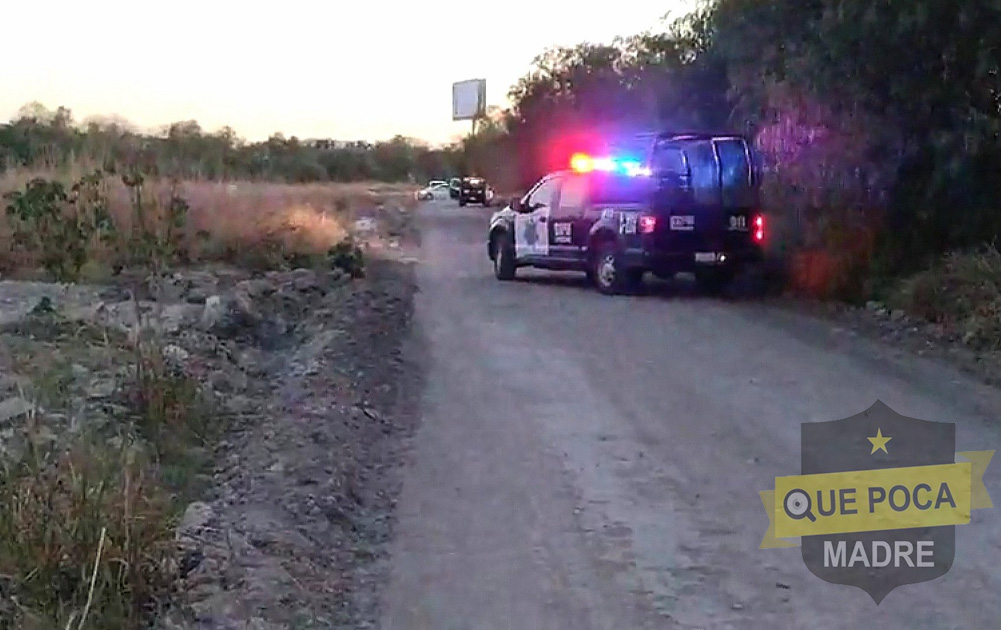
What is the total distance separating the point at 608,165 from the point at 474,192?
56.8 meters

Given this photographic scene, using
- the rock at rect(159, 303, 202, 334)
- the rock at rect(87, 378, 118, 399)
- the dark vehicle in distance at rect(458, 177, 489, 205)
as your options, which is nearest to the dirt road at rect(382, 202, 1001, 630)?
the rock at rect(87, 378, 118, 399)

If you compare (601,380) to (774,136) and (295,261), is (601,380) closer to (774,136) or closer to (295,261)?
(774,136)

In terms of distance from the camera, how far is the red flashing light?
746 inches

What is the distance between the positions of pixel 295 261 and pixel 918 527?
17.7 metres

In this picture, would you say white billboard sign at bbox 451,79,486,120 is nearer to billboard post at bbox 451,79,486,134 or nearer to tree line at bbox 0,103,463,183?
billboard post at bbox 451,79,486,134

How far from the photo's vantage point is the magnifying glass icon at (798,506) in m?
7.88

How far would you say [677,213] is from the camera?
62.2ft

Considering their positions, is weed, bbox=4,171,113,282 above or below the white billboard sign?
below

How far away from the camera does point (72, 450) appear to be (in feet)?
25.6

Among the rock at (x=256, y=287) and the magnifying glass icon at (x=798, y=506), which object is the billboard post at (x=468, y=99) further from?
the magnifying glass icon at (x=798, y=506)

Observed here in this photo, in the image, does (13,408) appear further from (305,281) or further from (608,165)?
(608,165)
